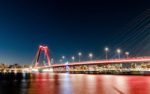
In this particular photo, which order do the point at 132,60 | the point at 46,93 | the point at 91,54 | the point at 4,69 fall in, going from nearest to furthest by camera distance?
1. the point at 46,93
2. the point at 132,60
3. the point at 91,54
4. the point at 4,69

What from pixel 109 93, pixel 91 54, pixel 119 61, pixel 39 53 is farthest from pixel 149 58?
pixel 39 53

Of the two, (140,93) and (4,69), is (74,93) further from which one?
(4,69)

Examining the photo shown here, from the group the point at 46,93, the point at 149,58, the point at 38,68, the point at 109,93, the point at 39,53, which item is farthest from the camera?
the point at 39,53

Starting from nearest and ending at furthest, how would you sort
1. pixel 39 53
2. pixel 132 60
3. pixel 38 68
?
pixel 132 60
pixel 38 68
pixel 39 53

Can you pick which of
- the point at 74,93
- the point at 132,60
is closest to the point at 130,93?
the point at 74,93

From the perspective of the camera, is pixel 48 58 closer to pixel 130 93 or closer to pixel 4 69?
pixel 4 69

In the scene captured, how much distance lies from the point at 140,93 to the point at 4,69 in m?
134

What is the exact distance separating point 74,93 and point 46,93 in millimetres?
1801

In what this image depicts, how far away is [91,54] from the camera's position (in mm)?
105812

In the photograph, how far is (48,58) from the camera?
119 m

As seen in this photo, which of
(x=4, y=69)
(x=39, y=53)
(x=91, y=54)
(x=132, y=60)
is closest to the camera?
(x=132, y=60)

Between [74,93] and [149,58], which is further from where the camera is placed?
[149,58]

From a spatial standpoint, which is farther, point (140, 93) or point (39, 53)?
point (39, 53)

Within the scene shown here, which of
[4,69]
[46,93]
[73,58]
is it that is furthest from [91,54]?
[46,93]
